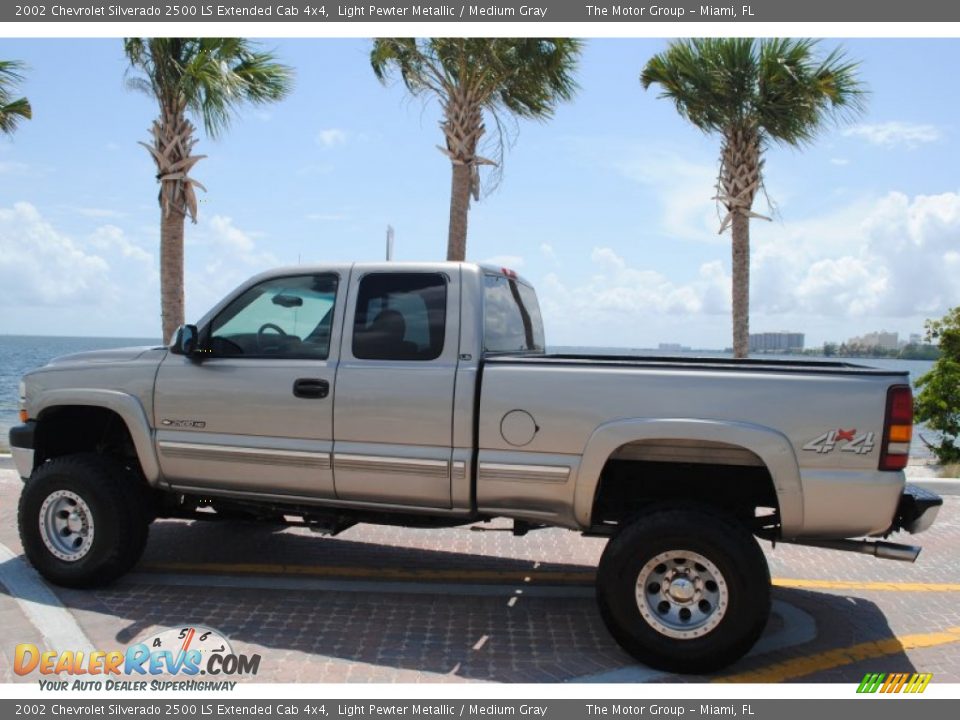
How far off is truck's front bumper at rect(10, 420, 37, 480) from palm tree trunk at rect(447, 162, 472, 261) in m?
7.04

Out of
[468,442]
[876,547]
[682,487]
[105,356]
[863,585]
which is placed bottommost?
[863,585]

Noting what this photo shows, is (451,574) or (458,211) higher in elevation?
(458,211)

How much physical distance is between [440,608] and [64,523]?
2.54 metres

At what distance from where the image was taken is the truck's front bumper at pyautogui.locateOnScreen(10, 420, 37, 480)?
5.25 meters

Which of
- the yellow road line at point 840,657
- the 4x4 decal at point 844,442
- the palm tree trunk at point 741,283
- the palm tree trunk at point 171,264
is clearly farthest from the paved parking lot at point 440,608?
the palm tree trunk at point 741,283

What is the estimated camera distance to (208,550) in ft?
19.8

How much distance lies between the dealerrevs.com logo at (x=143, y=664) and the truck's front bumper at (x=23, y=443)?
62.0 inches

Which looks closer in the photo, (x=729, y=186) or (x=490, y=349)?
(x=490, y=349)

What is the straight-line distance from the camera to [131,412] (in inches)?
197

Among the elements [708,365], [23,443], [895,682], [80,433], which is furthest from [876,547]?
[23,443]

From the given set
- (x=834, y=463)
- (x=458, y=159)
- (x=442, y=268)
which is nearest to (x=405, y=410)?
(x=442, y=268)

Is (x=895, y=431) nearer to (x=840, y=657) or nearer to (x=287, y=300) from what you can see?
(x=840, y=657)
